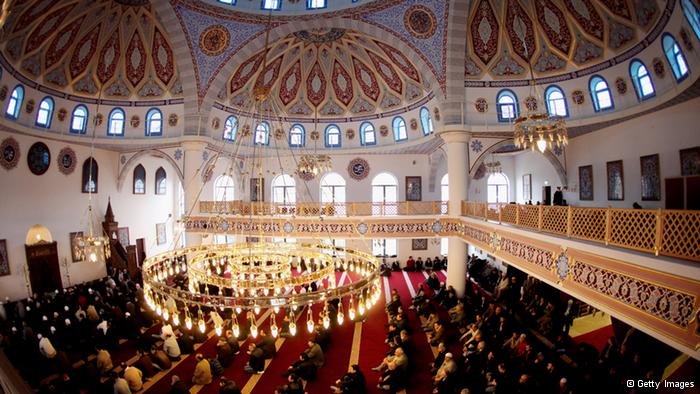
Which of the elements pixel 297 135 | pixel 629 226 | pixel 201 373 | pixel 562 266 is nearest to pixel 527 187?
pixel 297 135

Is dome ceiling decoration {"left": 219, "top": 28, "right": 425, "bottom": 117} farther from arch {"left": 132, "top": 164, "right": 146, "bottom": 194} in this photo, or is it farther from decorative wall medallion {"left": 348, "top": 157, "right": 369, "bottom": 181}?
arch {"left": 132, "top": 164, "right": 146, "bottom": 194}

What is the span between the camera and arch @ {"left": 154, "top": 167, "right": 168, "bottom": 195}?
51.3 ft

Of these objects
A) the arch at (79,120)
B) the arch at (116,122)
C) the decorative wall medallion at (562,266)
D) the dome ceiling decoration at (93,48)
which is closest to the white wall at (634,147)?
the decorative wall medallion at (562,266)

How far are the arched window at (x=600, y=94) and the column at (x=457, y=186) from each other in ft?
10.3

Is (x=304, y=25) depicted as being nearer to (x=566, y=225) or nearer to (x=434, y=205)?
(x=434, y=205)

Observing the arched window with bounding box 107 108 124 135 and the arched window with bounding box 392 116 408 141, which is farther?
the arched window with bounding box 392 116 408 141

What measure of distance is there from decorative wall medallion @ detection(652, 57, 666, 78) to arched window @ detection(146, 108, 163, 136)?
44.3 feet

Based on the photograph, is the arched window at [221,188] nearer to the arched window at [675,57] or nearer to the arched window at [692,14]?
the arched window at [675,57]

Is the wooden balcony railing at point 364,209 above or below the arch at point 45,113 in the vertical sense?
below

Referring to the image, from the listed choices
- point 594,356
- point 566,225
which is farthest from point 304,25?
point 594,356

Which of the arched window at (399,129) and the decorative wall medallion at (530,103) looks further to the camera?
the arched window at (399,129)

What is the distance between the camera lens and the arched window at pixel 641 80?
26.2 ft

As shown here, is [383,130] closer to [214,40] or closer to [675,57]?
[214,40]

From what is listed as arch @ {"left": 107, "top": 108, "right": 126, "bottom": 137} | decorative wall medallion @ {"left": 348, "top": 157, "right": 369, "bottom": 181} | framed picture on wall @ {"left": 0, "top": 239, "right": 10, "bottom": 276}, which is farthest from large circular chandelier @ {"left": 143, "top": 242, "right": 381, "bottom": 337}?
decorative wall medallion @ {"left": 348, "top": 157, "right": 369, "bottom": 181}
